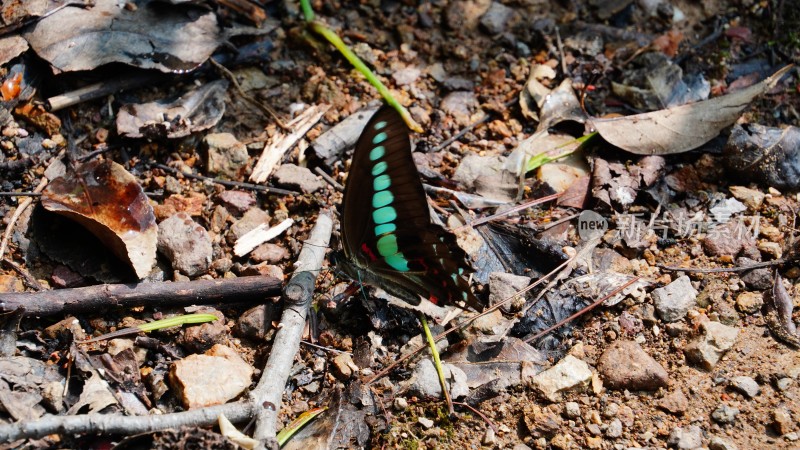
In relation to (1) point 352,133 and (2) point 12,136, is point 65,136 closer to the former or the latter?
(2) point 12,136

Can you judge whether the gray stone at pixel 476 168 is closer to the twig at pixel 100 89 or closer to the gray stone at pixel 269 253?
the gray stone at pixel 269 253

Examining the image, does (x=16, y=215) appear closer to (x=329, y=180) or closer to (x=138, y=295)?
(x=138, y=295)

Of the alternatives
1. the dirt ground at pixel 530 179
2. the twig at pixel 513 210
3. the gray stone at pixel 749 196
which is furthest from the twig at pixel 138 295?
the gray stone at pixel 749 196

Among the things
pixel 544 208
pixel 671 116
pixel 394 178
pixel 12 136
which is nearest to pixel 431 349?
pixel 394 178

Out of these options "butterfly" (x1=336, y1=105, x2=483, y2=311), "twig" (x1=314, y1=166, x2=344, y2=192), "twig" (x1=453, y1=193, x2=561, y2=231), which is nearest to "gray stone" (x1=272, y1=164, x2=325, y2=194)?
"twig" (x1=314, y1=166, x2=344, y2=192)

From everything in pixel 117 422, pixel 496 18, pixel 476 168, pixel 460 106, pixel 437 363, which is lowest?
pixel 437 363

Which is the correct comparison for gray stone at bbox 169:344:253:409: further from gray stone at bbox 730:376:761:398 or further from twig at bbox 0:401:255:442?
gray stone at bbox 730:376:761:398

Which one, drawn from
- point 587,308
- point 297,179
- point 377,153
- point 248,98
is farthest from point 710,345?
point 248,98
